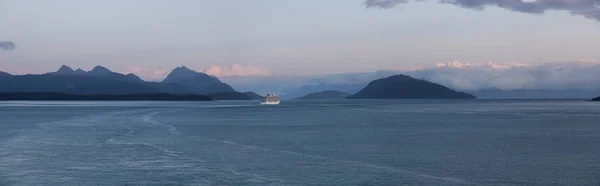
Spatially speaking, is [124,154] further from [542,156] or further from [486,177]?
[542,156]

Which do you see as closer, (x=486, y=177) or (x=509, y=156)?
(x=486, y=177)

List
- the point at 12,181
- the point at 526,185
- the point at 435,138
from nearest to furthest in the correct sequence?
the point at 526,185 → the point at 12,181 → the point at 435,138

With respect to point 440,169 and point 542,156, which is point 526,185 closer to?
point 440,169

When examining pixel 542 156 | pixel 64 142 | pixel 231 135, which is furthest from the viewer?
pixel 231 135

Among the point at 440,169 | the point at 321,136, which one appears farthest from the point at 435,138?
the point at 440,169

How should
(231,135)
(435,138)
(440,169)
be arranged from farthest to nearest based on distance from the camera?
(231,135) < (435,138) < (440,169)

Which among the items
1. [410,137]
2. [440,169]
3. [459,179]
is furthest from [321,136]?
[459,179]

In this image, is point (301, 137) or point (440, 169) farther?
point (301, 137)

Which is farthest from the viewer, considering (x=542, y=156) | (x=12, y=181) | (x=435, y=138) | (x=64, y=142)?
(x=435, y=138)

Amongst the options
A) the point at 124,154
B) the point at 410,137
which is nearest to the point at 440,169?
the point at 124,154
